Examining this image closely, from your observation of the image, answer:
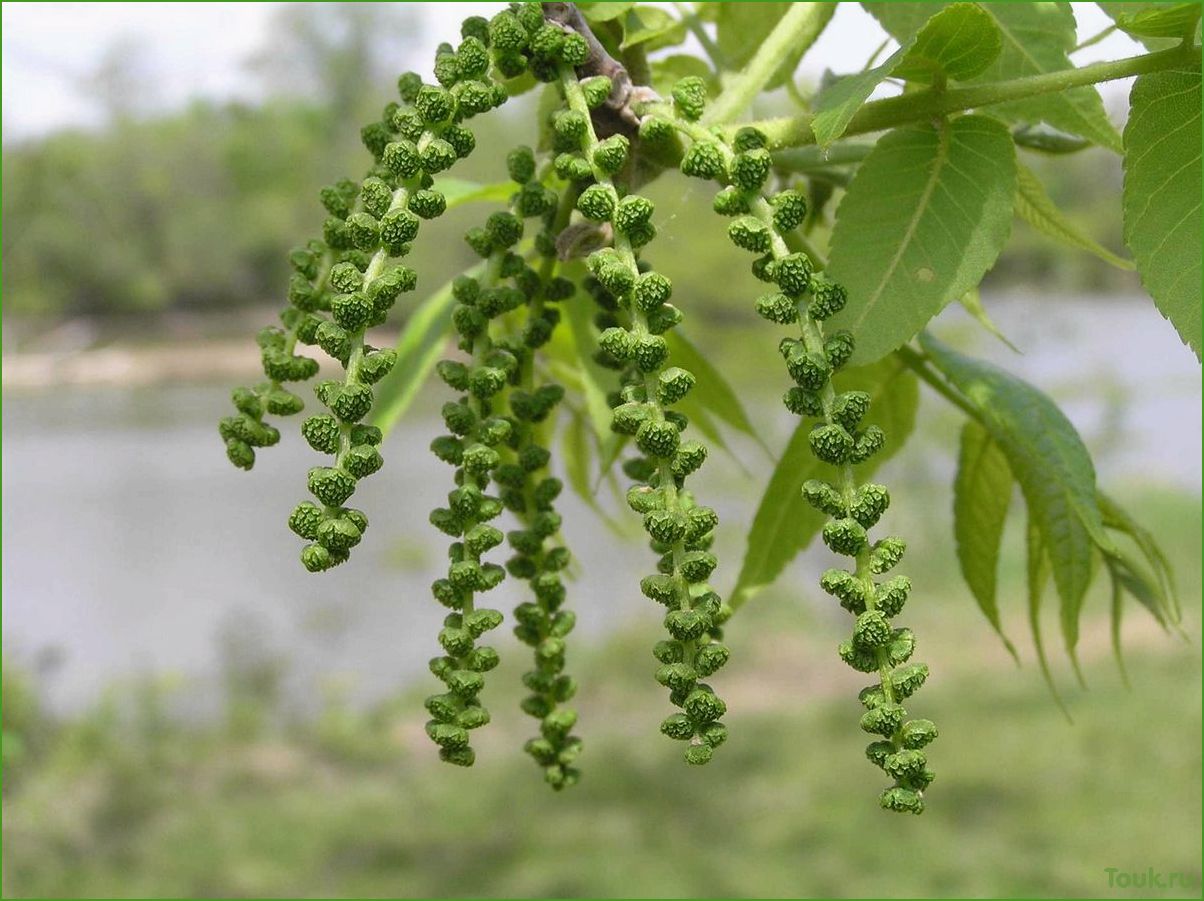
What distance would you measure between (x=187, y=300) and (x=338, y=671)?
7.18 metres

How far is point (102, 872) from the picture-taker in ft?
14.0

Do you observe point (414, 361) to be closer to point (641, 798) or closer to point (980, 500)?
point (980, 500)

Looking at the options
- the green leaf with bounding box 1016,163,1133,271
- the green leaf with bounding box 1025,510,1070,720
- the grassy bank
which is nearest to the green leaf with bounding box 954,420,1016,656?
the green leaf with bounding box 1025,510,1070,720

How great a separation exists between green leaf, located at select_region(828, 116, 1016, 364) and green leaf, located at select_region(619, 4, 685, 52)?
14cm

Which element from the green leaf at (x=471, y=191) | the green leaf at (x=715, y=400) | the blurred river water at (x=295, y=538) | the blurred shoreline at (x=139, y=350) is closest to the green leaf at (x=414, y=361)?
the green leaf at (x=471, y=191)

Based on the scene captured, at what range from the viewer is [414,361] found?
2.33 ft

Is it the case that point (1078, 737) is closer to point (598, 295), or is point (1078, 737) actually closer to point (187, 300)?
point (598, 295)

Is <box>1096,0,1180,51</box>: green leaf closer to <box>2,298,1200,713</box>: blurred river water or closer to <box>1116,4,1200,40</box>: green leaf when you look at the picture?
<box>1116,4,1200,40</box>: green leaf

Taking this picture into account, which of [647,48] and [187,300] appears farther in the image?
[187,300]

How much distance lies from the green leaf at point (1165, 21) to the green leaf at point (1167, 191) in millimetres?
16

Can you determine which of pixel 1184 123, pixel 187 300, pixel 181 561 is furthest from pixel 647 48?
pixel 187 300

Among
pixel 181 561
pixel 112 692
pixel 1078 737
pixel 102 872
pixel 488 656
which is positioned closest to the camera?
pixel 488 656

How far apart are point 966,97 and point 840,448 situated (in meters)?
0.21

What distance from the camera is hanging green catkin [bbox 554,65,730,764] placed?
40cm
